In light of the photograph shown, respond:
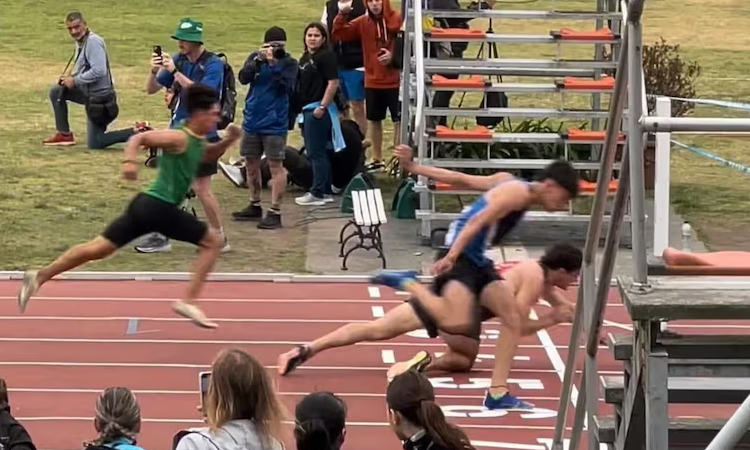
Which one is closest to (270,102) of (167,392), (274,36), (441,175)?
(274,36)

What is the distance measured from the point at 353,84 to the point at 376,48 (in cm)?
96

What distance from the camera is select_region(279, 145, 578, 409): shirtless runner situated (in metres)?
8.85

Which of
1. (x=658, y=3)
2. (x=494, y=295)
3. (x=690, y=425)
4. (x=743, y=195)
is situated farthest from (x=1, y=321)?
(x=658, y=3)

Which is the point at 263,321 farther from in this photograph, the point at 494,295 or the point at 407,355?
the point at 494,295

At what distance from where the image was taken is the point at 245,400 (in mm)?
5250

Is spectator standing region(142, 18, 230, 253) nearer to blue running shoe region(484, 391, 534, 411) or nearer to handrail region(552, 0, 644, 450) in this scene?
blue running shoe region(484, 391, 534, 411)

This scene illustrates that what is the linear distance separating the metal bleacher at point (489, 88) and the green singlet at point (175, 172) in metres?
3.94

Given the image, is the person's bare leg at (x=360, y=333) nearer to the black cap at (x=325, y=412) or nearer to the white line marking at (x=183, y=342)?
the white line marking at (x=183, y=342)

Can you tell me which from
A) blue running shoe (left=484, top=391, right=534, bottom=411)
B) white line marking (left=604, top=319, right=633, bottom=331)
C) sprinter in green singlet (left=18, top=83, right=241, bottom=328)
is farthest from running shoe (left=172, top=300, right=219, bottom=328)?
white line marking (left=604, top=319, right=633, bottom=331)

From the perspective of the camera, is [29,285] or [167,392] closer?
[167,392]

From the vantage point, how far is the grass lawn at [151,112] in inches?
551

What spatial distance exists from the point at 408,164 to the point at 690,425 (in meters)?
4.73

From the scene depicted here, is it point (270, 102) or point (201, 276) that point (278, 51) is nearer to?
point (270, 102)

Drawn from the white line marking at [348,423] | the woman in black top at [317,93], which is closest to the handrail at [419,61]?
the woman in black top at [317,93]
